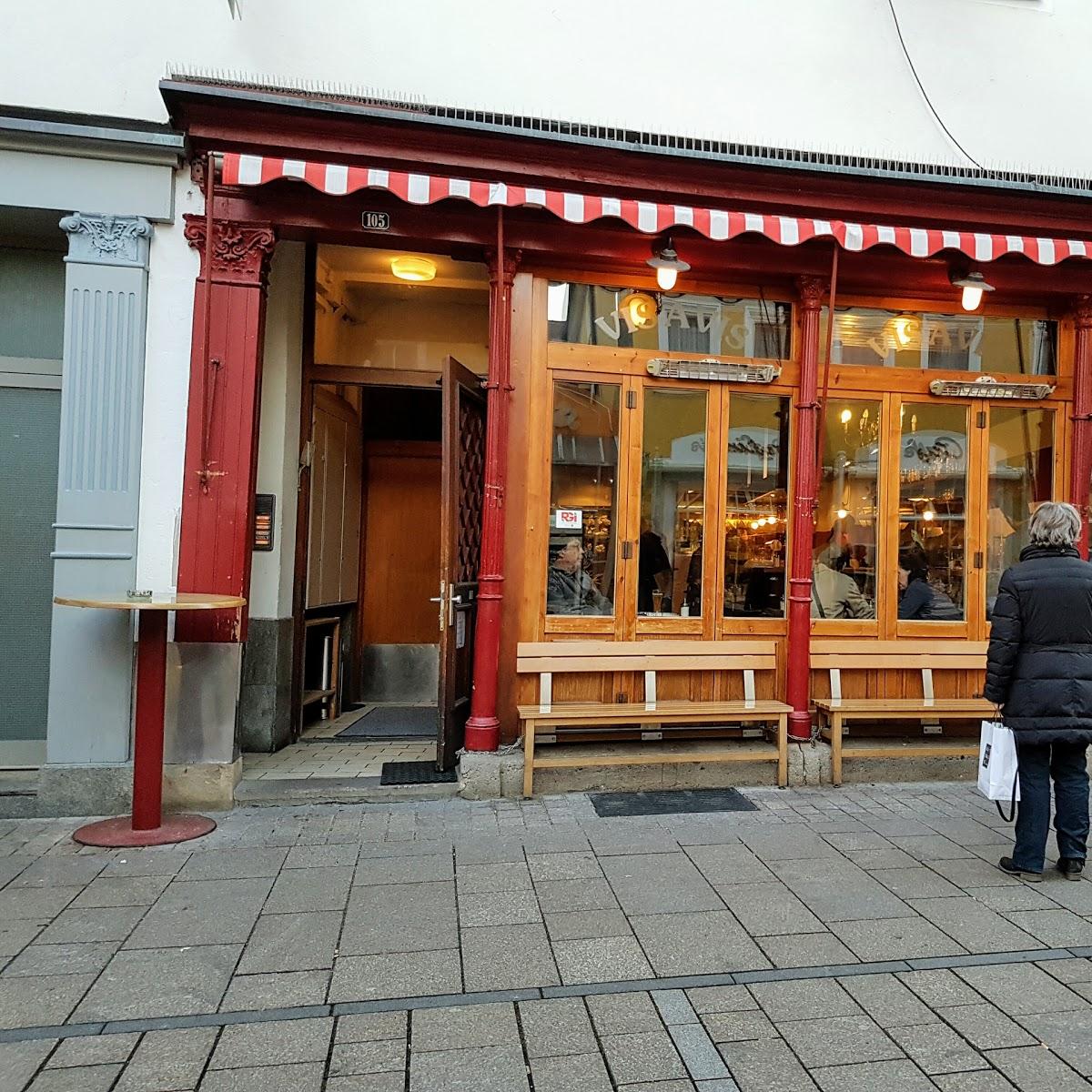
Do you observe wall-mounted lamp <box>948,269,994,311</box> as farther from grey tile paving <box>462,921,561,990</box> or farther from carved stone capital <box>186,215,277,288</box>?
grey tile paving <box>462,921,561,990</box>

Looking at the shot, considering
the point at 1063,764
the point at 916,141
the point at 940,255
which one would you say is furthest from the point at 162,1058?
the point at 916,141

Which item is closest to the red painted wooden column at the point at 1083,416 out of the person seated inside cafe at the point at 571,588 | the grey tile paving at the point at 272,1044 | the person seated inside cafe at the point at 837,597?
the person seated inside cafe at the point at 837,597

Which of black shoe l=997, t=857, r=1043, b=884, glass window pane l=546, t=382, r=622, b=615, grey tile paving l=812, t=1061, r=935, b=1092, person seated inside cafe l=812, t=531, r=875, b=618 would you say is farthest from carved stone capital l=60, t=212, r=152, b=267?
black shoe l=997, t=857, r=1043, b=884

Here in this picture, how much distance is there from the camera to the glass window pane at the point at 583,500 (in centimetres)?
584

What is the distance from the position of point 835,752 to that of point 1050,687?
6.16 feet

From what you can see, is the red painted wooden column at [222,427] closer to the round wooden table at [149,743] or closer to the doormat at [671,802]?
the round wooden table at [149,743]

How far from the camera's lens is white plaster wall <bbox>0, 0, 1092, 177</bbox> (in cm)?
511

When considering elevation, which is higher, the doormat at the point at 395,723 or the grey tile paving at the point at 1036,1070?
the doormat at the point at 395,723

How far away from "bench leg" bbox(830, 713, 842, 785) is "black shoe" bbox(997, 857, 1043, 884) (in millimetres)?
1491

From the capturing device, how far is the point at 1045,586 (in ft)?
13.4

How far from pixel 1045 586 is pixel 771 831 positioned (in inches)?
82.6

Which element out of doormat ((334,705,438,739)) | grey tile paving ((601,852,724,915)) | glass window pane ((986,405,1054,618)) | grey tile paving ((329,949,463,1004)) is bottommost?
grey tile paving ((329,949,463,1004))

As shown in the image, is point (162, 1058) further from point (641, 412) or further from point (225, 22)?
point (225, 22)

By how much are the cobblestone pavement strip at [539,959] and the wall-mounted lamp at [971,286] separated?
12.7 ft
